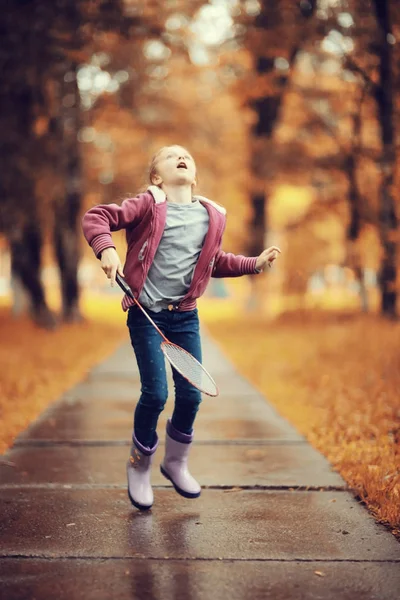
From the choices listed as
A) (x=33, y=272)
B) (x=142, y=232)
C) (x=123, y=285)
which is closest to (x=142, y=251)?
(x=142, y=232)

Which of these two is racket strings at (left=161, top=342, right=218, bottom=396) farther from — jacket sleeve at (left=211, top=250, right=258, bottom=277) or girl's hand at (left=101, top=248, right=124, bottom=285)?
jacket sleeve at (left=211, top=250, right=258, bottom=277)

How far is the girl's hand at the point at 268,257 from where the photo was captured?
4.00 metres

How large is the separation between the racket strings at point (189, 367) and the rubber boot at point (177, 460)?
535 millimetres

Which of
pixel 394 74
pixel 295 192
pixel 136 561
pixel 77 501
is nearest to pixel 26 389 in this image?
pixel 77 501

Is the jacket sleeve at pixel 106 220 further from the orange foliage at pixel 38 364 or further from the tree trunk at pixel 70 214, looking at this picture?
the tree trunk at pixel 70 214

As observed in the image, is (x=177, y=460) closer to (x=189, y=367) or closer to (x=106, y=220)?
(x=189, y=367)

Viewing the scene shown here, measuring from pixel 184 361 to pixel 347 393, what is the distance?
4103mm

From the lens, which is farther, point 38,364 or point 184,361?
point 38,364

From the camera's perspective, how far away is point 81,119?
707 inches

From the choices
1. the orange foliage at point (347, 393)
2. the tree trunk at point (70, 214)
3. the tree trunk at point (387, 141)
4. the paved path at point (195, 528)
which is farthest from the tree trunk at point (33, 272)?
the paved path at point (195, 528)

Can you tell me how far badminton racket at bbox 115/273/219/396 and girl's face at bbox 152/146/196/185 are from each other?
0.65 m

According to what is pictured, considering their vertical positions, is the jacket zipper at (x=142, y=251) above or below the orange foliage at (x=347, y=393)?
above

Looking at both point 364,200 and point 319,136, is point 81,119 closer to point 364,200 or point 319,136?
point 319,136

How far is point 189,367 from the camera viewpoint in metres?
3.88
